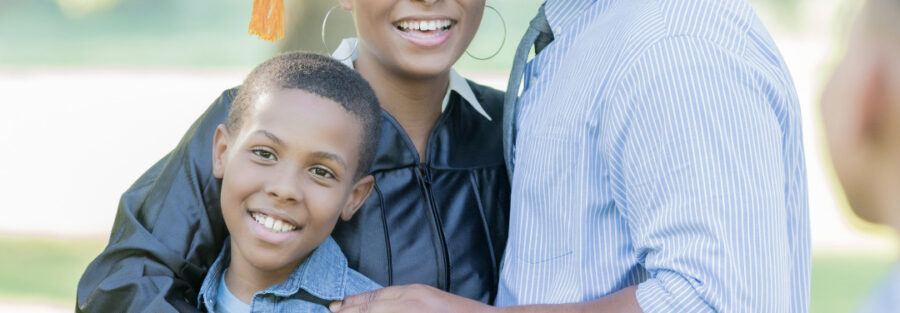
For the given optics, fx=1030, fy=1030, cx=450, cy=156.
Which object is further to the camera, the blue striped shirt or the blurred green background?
the blurred green background

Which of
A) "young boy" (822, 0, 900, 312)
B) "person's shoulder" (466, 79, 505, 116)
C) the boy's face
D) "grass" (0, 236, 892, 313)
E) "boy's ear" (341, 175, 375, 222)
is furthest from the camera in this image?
"grass" (0, 236, 892, 313)

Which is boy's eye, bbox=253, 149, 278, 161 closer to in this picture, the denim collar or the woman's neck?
the denim collar

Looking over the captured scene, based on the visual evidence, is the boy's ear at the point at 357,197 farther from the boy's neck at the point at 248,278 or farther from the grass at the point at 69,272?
the grass at the point at 69,272

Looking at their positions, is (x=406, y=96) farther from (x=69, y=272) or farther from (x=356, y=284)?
(x=69, y=272)

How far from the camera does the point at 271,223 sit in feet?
7.30

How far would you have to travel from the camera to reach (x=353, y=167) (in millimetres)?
2307

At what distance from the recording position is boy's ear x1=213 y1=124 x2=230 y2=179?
7.54 feet

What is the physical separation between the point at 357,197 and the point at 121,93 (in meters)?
12.3

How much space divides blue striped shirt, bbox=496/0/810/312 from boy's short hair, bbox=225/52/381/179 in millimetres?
424

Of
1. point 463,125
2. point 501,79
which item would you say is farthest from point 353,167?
point 501,79

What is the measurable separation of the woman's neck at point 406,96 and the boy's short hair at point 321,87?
0.50 feet

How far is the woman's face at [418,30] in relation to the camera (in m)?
2.42

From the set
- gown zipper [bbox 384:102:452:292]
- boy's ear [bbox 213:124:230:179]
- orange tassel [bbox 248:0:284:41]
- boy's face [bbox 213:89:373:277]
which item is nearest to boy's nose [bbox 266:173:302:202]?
boy's face [bbox 213:89:373:277]

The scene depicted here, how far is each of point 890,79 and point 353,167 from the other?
1528mm
